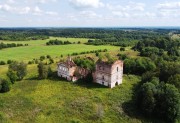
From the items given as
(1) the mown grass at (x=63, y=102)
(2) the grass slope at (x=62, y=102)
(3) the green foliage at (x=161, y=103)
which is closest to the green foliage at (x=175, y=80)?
(3) the green foliage at (x=161, y=103)

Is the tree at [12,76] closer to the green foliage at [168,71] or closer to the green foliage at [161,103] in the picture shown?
the green foliage at [161,103]

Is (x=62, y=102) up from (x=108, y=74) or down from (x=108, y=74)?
down

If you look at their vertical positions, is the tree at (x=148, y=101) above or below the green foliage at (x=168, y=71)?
below

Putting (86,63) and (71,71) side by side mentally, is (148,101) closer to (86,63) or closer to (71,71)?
(71,71)

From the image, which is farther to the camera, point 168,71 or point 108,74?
point 168,71

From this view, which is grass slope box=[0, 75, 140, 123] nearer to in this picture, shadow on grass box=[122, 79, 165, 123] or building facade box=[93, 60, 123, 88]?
shadow on grass box=[122, 79, 165, 123]

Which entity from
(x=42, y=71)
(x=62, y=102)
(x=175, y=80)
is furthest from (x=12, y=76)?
(x=175, y=80)

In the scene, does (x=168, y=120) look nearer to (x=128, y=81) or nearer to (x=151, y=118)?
(x=151, y=118)
